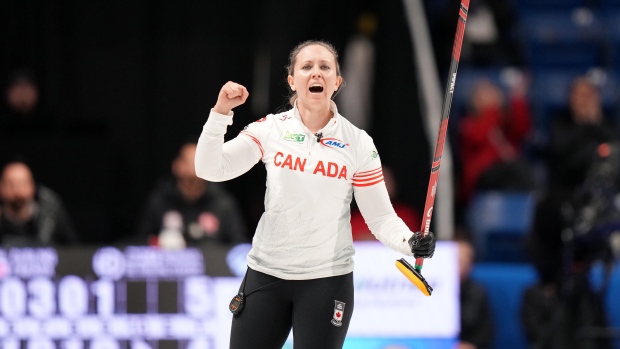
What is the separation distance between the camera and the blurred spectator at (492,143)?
32.2ft

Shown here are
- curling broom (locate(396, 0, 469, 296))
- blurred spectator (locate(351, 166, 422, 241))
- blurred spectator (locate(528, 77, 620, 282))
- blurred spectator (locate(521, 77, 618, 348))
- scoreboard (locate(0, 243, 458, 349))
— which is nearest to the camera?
curling broom (locate(396, 0, 469, 296))

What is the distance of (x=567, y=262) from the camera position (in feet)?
24.6

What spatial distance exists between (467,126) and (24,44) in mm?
4570

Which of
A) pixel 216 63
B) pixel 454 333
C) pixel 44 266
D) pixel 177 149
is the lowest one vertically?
pixel 454 333

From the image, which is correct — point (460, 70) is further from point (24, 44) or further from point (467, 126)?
point (24, 44)

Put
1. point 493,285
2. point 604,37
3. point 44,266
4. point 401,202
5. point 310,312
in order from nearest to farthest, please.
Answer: point 310,312, point 44,266, point 493,285, point 401,202, point 604,37

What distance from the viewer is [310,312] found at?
4.36 meters

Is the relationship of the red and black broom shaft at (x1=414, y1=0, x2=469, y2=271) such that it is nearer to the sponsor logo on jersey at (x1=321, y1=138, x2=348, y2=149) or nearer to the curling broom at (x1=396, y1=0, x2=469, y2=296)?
the curling broom at (x1=396, y1=0, x2=469, y2=296)

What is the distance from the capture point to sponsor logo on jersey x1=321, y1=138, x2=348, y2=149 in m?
4.49

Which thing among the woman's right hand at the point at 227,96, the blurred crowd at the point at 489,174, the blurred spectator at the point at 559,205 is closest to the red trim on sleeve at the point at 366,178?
the woman's right hand at the point at 227,96

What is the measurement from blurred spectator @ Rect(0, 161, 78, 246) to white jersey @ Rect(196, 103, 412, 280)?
3.92 meters

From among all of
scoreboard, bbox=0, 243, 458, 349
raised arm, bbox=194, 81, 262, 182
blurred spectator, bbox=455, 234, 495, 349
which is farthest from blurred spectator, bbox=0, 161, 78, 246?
raised arm, bbox=194, 81, 262, 182

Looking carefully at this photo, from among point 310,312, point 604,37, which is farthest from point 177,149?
point 310,312

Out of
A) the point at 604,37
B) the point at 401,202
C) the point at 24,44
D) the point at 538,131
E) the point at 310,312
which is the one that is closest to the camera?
the point at 310,312
